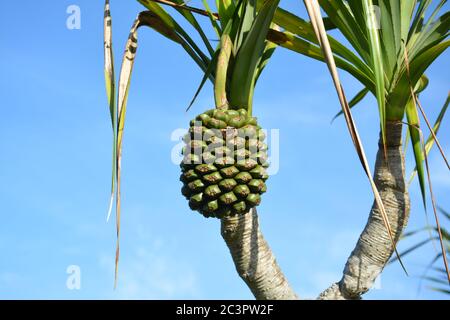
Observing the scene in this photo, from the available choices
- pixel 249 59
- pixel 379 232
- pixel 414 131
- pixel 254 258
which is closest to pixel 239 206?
pixel 254 258

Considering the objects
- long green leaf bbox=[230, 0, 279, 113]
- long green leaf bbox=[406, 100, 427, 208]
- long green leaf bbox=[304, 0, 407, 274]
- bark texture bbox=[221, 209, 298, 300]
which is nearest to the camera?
long green leaf bbox=[304, 0, 407, 274]

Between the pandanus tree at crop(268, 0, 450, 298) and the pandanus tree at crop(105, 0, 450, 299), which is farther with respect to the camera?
the pandanus tree at crop(268, 0, 450, 298)

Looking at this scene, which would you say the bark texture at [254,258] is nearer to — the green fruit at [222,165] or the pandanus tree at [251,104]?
the pandanus tree at [251,104]

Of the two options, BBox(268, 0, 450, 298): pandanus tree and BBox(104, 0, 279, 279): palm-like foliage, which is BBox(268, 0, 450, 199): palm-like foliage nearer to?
BBox(268, 0, 450, 298): pandanus tree

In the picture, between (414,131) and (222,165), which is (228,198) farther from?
(414,131)

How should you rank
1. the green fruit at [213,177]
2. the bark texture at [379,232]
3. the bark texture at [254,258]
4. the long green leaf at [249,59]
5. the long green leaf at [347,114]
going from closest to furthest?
the long green leaf at [347,114] < the green fruit at [213,177] < the long green leaf at [249,59] < the bark texture at [254,258] < the bark texture at [379,232]

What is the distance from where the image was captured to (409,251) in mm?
3609

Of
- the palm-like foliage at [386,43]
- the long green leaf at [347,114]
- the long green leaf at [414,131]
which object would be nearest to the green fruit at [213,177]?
the long green leaf at [347,114]

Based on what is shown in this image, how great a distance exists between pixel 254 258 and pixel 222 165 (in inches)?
24.3

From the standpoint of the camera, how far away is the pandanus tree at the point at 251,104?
7.15 ft

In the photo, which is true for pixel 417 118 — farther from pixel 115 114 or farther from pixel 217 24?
pixel 115 114

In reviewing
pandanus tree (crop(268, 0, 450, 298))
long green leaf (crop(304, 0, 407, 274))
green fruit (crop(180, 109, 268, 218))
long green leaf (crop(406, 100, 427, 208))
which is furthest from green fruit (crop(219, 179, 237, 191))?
long green leaf (crop(406, 100, 427, 208))

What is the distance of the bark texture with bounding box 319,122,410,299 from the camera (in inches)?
105

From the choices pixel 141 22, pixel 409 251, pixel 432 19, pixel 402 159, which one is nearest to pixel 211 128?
pixel 141 22
